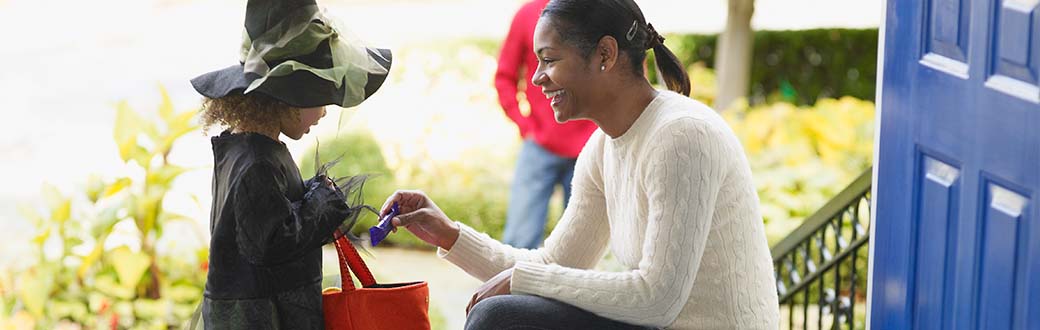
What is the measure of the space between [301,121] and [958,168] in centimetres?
130

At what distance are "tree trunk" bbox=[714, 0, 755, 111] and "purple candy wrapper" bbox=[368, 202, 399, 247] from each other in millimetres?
5495

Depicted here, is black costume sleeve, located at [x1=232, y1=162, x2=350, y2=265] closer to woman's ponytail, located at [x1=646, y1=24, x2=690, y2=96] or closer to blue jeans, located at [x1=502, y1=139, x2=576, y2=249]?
woman's ponytail, located at [x1=646, y1=24, x2=690, y2=96]

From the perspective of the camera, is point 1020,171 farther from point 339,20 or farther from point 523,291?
point 339,20

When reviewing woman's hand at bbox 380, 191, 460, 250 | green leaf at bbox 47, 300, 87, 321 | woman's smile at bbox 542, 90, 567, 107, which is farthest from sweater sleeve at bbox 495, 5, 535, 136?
woman's smile at bbox 542, 90, 567, 107

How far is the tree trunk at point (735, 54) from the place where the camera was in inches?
314

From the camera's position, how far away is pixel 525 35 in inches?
199

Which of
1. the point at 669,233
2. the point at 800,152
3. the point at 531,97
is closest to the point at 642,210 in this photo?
the point at 669,233

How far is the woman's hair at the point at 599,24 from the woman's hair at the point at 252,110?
575 mm

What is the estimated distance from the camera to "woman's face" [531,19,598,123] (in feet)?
8.70

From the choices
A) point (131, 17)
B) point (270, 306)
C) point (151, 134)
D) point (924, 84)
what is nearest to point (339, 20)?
point (270, 306)

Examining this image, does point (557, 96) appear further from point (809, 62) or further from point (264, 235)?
point (809, 62)

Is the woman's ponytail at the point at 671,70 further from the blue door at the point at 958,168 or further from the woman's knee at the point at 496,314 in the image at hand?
the woman's knee at the point at 496,314

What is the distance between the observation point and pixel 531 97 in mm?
5090

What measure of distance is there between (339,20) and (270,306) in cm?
61
